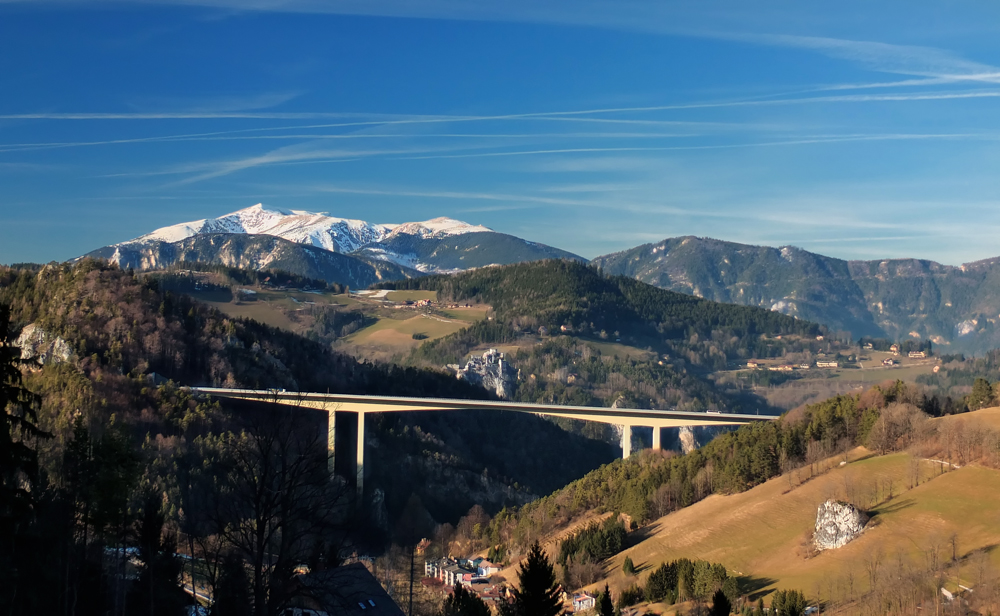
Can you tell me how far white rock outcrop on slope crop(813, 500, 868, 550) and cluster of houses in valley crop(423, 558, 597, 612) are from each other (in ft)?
52.2

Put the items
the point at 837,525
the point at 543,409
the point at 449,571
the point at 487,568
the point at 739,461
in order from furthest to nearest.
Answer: the point at 543,409 → the point at 739,461 → the point at 487,568 → the point at 449,571 → the point at 837,525

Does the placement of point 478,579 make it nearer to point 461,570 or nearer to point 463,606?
point 461,570

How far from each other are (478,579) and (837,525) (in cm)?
2722

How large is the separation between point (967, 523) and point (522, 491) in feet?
239

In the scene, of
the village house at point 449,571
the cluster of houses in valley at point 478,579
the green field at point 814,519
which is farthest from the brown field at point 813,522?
the village house at point 449,571

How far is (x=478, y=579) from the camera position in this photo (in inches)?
2965

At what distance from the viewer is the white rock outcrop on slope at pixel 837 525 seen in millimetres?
64250

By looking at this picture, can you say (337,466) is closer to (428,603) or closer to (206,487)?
(206,487)

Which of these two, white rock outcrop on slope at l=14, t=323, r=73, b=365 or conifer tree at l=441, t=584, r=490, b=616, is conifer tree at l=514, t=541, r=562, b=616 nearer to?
conifer tree at l=441, t=584, r=490, b=616

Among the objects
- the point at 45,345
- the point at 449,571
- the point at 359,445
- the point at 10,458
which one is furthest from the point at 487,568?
the point at 45,345

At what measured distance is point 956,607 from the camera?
5150cm

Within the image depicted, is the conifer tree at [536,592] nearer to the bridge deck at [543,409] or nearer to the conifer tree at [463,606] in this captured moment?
the conifer tree at [463,606]

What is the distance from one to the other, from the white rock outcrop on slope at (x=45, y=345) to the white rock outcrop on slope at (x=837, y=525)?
7911cm

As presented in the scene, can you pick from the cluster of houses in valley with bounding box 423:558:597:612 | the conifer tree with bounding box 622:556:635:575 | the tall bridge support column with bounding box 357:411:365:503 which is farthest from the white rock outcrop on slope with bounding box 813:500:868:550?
the tall bridge support column with bounding box 357:411:365:503
